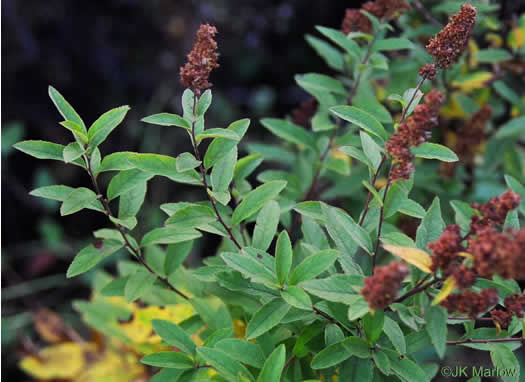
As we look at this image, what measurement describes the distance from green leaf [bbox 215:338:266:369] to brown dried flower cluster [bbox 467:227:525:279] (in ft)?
1.43

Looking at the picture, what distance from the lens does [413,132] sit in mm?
789

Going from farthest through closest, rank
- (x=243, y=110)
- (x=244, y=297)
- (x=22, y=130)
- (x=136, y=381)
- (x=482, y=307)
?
(x=243, y=110), (x=22, y=130), (x=136, y=381), (x=244, y=297), (x=482, y=307)

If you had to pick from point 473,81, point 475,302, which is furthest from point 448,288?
point 473,81

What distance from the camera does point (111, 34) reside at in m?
3.12

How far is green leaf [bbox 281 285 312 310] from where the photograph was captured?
0.87 m

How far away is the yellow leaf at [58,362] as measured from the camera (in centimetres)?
177

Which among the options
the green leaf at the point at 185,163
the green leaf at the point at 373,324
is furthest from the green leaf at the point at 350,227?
the green leaf at the point at 185,163

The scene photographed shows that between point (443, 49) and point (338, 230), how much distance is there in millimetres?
352

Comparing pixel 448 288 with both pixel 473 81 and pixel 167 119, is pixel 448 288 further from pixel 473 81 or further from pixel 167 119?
pixel 473 81

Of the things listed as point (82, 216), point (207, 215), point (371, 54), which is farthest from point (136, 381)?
point (82, 216)

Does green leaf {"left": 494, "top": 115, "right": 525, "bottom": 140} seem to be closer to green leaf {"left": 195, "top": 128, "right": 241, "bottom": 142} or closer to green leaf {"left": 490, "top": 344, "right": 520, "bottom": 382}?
green leaf {"left": 490, "top": 344, "right": 520, "bottom": 382}

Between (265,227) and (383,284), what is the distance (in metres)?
0.38

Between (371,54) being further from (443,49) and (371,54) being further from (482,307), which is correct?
(482,307)

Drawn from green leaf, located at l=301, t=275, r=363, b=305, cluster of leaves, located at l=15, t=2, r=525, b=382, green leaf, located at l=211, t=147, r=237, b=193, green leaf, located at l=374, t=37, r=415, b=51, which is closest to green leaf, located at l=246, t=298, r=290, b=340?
cluster of leaves, located at l=15, t=2, r=525, b=382
